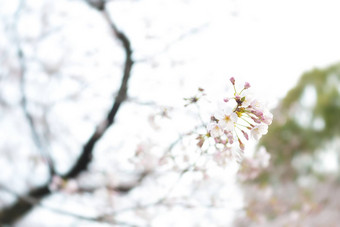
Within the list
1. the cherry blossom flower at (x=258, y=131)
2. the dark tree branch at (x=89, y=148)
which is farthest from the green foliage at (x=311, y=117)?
the cherry blossom flower at (x=258, y=131)

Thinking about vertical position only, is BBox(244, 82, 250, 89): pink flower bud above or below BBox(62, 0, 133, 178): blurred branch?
below

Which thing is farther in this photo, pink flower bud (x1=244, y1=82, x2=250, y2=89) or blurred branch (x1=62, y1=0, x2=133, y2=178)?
blurred branch (x1=62, y1=0, x2=133, y2=178)

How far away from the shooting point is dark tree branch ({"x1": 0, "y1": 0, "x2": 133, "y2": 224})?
2092 millimetres

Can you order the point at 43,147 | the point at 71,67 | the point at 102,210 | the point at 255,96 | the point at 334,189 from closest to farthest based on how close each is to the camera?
the point at 255,96 < the point at 43,147 < the point at 102,210 < the point at 71,67 < the point at 334,189

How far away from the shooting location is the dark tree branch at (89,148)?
2.09m

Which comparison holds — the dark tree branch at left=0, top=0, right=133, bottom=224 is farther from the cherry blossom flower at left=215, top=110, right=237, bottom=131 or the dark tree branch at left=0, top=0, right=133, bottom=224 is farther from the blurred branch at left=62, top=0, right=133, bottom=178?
the cherry blossom flower at left=215, top=110, right=237, bottom=131

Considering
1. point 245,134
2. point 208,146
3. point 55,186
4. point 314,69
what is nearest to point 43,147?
point 55,186

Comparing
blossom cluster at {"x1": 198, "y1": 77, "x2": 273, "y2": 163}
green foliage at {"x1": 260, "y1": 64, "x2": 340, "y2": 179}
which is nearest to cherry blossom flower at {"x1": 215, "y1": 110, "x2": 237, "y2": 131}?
blossom cluster at {"x1": 198, "y1": 77, "x2": 273, "y2": 163}

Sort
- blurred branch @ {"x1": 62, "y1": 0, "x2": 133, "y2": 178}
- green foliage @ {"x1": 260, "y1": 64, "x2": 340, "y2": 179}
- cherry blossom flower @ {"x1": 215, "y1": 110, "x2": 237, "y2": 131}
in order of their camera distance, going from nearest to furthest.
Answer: cherry blossom flower @ {"x1": 215, "y1": 110, "x2": 237, "y2": 131} < blurred branch @ {"x1": 62, "y1": 0, "x2": 133, "y2": 178} < green foliage @ {"x1": 260, "y1": 64, "x2": 340, "y2": 179}

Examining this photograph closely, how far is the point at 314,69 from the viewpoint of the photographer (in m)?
11.0

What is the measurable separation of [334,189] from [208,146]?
10.3m

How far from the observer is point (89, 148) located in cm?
271

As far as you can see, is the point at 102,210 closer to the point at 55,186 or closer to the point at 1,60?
the point at 55,186

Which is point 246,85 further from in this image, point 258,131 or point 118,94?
point 118,94
